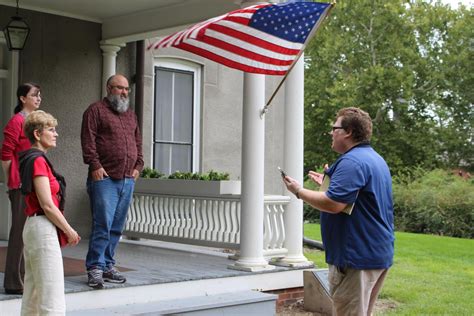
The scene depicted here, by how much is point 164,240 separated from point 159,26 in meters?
2.86

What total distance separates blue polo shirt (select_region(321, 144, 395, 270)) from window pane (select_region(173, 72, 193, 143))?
24.6 feet

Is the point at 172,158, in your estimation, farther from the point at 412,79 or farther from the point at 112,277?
the point at 412,79

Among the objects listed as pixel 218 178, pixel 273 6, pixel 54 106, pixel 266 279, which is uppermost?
pixel 273 6

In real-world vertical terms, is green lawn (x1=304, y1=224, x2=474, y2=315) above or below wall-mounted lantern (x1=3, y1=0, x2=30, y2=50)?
below

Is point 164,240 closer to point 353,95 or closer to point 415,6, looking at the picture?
point 353,95

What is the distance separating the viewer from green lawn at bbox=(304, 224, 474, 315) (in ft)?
28.5

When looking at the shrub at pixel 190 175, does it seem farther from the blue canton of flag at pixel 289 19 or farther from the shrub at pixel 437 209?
the shrub at pixel 437 209

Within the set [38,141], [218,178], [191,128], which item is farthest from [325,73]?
→ [38,141]

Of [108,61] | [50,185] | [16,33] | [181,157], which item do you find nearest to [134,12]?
[108,61]

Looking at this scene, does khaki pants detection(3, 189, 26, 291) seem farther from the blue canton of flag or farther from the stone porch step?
the blue canton of flag

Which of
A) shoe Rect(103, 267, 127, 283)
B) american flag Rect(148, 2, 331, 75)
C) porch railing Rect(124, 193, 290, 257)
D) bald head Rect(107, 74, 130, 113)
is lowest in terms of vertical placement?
shoe Rect(103, 267, 127, 283)

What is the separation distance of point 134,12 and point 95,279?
4.69 metres

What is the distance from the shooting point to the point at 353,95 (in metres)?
36.1

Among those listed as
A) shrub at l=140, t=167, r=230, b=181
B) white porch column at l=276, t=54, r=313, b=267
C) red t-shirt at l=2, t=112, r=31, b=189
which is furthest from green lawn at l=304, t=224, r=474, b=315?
red t-shirt at l=2, t=112, r=31, b=189
